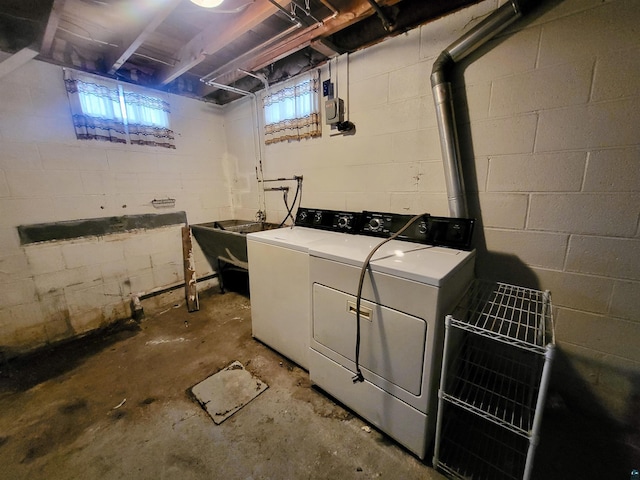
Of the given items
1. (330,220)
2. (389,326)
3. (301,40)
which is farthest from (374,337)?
(301,40)

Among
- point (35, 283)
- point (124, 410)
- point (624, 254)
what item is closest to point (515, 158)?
point (624, 254)

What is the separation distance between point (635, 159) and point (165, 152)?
3.51 meters

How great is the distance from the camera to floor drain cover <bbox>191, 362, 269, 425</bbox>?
1.49 metres

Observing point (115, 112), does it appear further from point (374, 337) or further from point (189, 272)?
point (374, 337)

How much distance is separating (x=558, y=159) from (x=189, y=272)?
317cm

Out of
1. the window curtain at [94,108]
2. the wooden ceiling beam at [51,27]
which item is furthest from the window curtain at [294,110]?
the wooden ceiling beam at [51,27]

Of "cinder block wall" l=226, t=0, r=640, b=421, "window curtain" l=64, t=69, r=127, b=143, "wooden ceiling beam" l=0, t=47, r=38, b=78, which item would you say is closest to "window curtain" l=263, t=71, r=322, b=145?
"cinder block wall" l=226, t=0, r=640, b=421

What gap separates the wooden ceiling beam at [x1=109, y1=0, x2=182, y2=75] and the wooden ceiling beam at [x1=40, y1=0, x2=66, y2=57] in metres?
0.36

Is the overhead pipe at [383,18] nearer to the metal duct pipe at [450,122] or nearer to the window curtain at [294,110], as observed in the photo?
the metal duct pipe at [450,122]

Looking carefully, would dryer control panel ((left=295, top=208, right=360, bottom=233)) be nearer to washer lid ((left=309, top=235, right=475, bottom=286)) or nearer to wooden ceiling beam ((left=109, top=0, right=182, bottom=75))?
washer lid ((left=309, top=235, right=475, bottom=286))

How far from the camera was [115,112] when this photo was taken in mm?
2311

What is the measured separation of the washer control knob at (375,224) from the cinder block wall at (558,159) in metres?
0.27

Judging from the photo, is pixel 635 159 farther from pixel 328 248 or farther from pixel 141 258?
pixel 141 258

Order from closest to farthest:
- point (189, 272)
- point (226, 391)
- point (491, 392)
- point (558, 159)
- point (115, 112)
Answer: point (491, 392), point (558, 159), point (226, 391), point (115, 112), point (189, 272)
